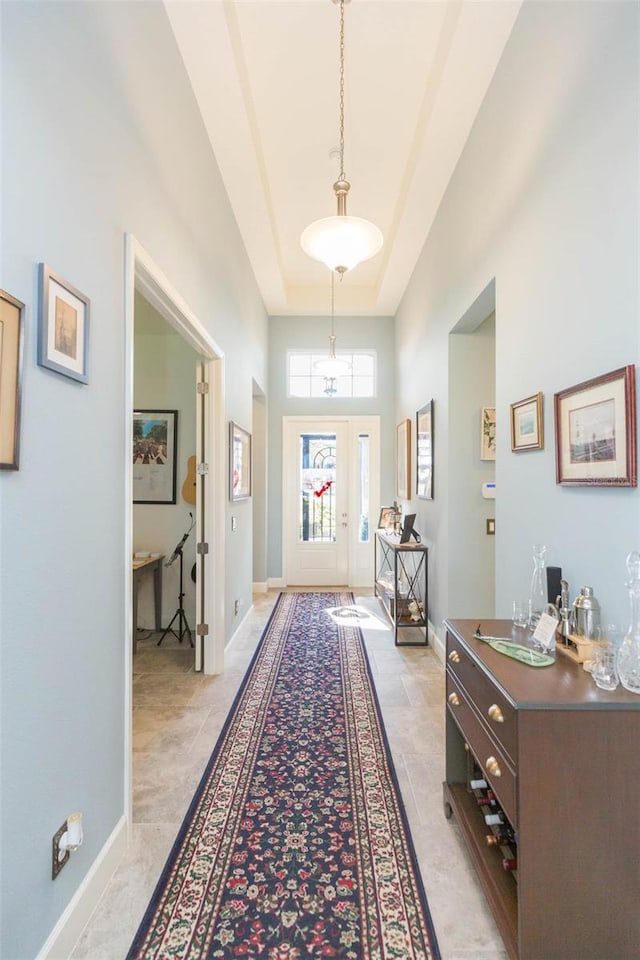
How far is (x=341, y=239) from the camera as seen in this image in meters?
2.25

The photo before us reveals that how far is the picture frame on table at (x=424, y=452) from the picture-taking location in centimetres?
393

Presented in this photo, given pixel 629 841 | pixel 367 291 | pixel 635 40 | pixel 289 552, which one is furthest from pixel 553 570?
pixel 367 291

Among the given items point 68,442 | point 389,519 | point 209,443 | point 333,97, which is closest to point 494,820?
point 68,442

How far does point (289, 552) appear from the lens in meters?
6.05

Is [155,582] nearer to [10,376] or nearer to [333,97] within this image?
[10,376]

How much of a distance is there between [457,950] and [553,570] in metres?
1.23

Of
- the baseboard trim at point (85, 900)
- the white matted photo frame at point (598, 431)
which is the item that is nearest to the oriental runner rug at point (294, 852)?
the baseboard trim at point (85, 900)

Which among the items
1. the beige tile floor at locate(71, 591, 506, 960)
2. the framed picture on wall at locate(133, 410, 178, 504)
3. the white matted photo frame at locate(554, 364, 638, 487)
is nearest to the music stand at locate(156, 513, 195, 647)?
the beige tile floor at locate(71, 591, 506, 960)

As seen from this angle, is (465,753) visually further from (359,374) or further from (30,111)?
(359,374)

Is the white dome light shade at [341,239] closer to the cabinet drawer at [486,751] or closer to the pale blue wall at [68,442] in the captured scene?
the pale blue wall at [68,442]

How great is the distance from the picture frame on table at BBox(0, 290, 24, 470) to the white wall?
1729 mm

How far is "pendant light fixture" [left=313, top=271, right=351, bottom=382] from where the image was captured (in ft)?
16.6

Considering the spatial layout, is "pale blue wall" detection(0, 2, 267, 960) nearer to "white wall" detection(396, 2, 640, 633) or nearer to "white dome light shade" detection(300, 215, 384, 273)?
"white dome light shade" detection(300, 215, 384, 273)

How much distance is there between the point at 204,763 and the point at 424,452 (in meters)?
3.01
